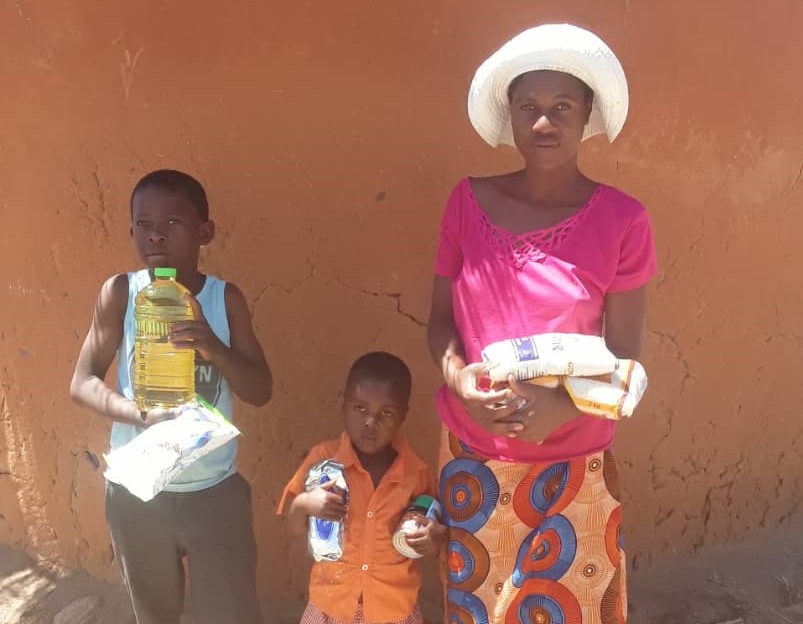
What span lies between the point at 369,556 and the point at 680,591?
1.62 metres

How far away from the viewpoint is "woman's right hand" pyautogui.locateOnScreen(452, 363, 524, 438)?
1.76 meters

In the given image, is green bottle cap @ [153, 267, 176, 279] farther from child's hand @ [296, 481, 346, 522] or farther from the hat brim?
the hat brim

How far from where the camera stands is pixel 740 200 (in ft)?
10.1

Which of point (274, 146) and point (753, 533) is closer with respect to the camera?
point (274, 146)

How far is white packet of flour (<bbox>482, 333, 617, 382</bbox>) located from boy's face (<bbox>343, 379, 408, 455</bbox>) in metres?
0.51

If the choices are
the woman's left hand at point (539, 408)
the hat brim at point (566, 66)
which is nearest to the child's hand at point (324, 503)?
the woman's left hand at point (539, 408)

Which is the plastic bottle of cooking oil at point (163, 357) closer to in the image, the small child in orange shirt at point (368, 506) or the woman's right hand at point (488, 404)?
the small child in orange shirt at point (368, 506)

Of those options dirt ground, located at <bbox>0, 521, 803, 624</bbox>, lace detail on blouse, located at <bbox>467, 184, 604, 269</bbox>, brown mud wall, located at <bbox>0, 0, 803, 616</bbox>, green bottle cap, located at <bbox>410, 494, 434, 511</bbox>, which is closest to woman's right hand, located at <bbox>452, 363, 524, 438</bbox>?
lace detail on blouse, located at <bbox>467, 184, 604, 269</bbox>

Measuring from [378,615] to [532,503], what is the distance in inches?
21.3

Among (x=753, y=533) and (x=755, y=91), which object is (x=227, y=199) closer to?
(x=755, y=91)

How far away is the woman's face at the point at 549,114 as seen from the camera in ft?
5.92

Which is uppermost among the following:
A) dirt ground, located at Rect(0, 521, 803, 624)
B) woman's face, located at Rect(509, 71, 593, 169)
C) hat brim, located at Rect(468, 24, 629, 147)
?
hat brim, located at Rect(468, 24, 629, 147)

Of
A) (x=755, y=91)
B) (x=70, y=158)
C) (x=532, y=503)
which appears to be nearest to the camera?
(x=532, y=503)

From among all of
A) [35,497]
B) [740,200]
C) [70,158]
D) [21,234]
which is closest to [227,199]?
[70,158]
